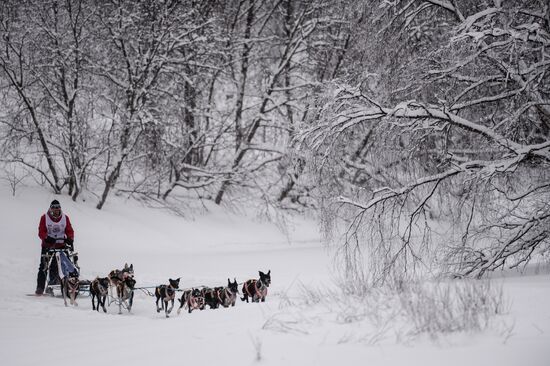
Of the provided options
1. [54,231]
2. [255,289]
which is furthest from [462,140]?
[54,231]

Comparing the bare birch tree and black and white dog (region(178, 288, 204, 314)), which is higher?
the bare birch tree

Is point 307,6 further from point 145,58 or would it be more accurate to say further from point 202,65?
point 145,58

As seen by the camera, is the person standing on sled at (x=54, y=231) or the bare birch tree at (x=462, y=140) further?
the person standing on sled at (x=54, y=231)

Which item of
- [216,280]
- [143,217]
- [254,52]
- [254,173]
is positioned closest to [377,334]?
[216,280]

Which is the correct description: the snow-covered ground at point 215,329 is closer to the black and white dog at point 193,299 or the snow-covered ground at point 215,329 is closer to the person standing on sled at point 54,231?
the black and white dog at point 193,299

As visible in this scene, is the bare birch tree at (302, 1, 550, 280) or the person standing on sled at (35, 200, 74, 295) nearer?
the bare birch tree at (302, 1, 550, 280)

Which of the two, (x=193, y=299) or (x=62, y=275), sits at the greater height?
(x=62, y=275)

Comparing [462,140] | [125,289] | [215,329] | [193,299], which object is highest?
[462,140]

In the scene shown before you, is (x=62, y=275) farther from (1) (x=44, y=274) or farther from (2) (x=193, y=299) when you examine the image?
(2) (x=193, y=299)

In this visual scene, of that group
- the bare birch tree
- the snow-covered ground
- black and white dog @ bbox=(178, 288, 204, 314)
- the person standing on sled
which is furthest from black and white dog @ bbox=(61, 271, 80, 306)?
the bare birch tree

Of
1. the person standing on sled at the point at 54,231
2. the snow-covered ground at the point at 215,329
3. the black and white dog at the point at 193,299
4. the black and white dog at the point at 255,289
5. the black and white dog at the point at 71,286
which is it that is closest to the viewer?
the snow-covered ground at the point at 215,329

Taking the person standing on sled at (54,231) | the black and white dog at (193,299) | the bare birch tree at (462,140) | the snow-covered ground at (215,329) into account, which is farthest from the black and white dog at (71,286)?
the bare birch tree at (462,140)

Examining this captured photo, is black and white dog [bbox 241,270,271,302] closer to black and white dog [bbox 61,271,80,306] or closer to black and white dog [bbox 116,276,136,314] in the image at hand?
black and white dog [bbox 116,276,136,314]

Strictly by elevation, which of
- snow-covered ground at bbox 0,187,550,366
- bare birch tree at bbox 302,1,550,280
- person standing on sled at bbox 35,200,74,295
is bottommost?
snow-covered ground at bbox 0,187,550,366
